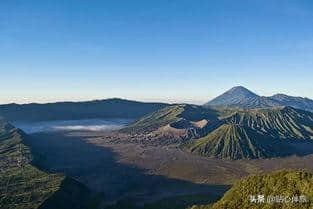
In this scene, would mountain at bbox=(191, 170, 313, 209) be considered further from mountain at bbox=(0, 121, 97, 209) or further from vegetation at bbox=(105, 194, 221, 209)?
mountain at bbox=(0, 121, 97, 209)

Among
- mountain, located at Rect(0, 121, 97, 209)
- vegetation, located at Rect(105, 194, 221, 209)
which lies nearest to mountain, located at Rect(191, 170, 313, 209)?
vegetation, located at Rect(105, 194, 221, 209)

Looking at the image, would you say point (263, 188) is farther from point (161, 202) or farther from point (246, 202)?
point (161, 202)

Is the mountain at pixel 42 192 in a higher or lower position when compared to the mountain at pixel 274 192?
lower

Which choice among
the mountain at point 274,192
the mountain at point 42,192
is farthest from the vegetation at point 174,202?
the mountain at point 274,192

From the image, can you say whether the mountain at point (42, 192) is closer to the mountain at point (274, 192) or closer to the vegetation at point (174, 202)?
the vegetation at point (174, 202)

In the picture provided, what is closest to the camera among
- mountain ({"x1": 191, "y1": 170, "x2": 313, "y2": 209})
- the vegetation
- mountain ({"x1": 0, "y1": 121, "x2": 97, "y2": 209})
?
mountain ({"x1": 191, "y1": 170, "x2": 313, "y2": 209})

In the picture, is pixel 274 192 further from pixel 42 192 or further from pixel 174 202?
pixel 42 192

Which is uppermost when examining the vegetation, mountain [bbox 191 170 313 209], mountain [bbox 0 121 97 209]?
mountain [bbox 191 170 313 209]

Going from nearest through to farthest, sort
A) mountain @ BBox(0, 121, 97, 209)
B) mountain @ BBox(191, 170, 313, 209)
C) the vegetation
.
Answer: mountain @ BBox(191, 170, 313, 209), mountain @ BBox(0, 121, 97, 209), the vegetation

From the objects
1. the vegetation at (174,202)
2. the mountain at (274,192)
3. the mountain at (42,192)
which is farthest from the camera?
the vegetation at (174,202)
